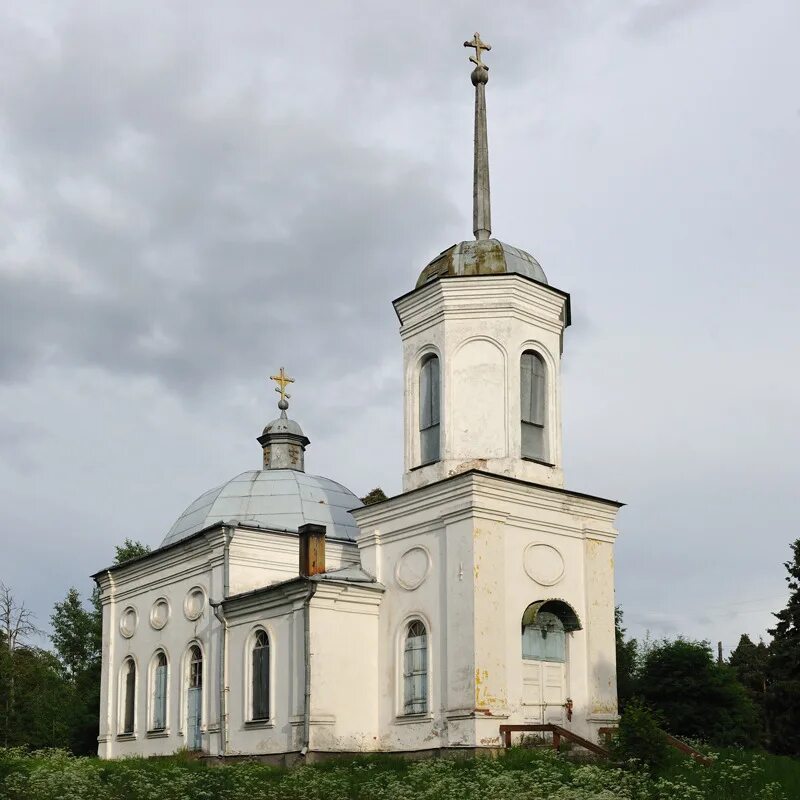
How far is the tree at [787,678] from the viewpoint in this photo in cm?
3156

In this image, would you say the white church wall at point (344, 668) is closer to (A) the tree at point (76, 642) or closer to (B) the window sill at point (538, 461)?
(B) the window sill at point (538, 461)

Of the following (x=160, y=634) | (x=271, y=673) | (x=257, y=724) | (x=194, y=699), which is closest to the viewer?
(x=271, y=673)

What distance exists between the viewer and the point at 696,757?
1678 cm

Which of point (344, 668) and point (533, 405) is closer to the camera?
point (344, 668)

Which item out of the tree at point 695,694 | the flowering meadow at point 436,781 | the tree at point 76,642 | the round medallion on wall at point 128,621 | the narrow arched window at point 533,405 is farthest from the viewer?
the tree at point 76,642

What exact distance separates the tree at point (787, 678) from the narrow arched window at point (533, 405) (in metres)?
14.8

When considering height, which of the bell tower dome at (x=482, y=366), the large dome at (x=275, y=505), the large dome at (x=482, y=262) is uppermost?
the large dome at (x=482, y=262)

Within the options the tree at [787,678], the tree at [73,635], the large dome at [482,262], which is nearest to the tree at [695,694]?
the tree at [787,678]

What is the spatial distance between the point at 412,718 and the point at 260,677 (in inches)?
156

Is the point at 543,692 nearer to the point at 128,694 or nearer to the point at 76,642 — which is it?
the point at 128,694

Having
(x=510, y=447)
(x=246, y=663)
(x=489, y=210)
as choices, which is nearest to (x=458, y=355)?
(x=510, y=447)

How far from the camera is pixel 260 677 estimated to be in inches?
888

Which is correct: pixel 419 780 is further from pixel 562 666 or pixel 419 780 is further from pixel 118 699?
pixel 118 699

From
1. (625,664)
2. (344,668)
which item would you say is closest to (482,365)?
(344,668)
